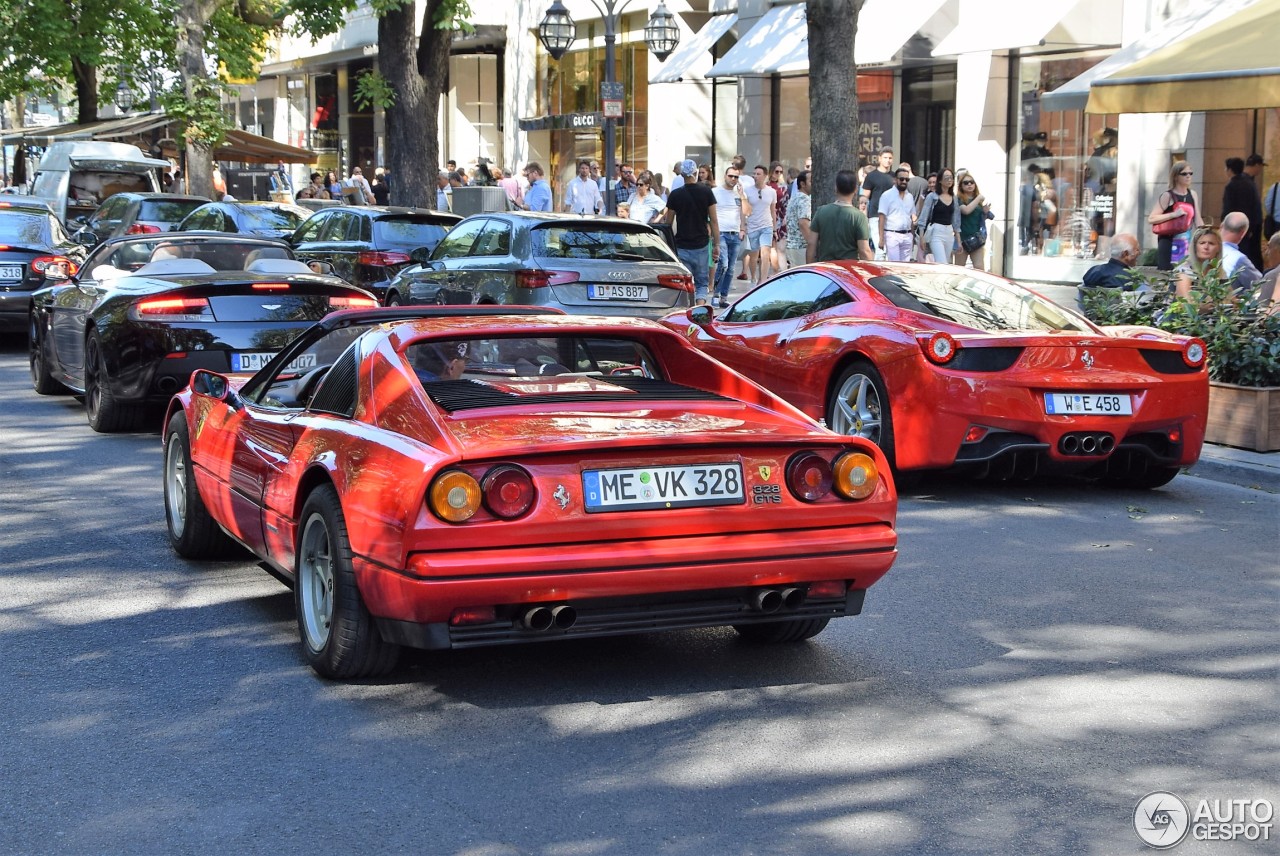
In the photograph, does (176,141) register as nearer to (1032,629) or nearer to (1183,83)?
(1183,83)

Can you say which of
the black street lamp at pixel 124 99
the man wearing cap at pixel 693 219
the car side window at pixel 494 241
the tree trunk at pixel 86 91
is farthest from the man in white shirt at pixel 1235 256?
the black street lamp at pixel 124 99

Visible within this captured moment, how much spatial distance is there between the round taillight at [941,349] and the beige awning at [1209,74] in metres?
5.72

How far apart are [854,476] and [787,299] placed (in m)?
5.43

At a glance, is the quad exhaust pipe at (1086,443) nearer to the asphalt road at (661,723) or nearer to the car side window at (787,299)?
the asphalt road at (661,723)

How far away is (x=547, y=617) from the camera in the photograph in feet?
16.6

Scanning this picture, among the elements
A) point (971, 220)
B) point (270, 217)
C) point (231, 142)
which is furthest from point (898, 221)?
point (231, 142)

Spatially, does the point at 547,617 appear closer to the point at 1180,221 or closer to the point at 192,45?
the point at 1180,221

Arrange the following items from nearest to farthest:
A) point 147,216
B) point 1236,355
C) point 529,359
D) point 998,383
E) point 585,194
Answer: point 529,359
point 998,383
point 1236,355
point 147,216
point 585,194

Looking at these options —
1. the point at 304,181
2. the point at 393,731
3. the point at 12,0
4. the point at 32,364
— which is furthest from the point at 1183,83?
the point at 304,181

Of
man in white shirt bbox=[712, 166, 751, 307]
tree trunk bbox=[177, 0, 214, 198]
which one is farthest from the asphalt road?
tree trunk bbox=[177, 0, 214, 198]

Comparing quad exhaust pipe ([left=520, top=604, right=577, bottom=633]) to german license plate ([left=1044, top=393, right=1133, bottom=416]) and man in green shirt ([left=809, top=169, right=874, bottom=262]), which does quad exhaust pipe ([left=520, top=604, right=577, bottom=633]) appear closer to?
german license plate ([left=1044, top=393, right=1133, bottom=416])

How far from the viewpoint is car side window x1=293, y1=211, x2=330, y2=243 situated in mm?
20125

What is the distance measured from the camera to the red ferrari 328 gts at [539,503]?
5000 mm

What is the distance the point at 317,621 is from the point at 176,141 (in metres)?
34.8
